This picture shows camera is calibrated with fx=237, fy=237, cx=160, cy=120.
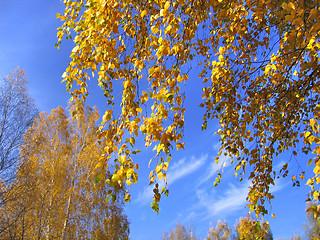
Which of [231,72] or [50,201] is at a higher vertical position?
[50,201]

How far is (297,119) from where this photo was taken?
3490 mm

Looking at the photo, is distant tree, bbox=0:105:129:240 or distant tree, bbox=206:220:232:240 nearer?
distant tree, bbox=0:105:129:240

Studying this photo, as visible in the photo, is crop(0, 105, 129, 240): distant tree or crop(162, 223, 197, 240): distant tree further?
crop(162, 223, 197, 240): distant tree

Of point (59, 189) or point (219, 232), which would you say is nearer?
point (59, 189)

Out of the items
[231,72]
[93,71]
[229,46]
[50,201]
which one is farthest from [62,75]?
[50,201]

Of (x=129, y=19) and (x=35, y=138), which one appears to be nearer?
(x=129, y=19)

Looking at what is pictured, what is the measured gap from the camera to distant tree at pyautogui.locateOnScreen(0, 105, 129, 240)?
7.32m

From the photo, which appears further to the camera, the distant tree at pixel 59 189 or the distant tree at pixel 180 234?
the distant tree at pixel 180 234

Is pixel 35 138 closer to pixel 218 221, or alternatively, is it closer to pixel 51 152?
pixel 51 152

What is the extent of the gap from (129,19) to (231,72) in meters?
1.38

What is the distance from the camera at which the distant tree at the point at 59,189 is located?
732cm

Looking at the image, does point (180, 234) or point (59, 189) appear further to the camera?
point (180, 234)

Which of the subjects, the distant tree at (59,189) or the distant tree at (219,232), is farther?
the distant tree at (219,232)

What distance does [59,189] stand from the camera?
9086mm
